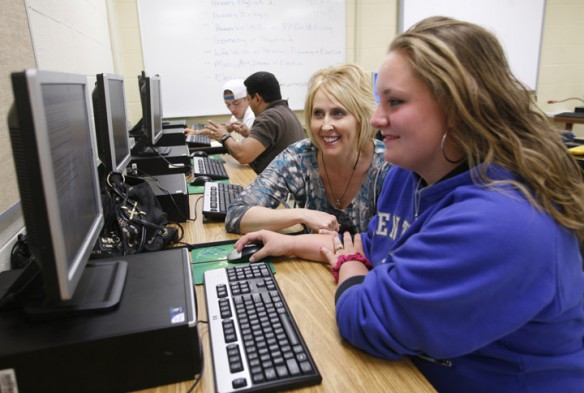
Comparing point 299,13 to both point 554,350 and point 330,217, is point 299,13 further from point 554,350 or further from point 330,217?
point 554,350

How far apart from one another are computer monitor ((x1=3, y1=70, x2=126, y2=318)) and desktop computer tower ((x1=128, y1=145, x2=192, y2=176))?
1225 millimetres

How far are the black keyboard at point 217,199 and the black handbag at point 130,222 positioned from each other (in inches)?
8.8

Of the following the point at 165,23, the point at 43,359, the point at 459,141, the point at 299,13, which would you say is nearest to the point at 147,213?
the point at 43,359

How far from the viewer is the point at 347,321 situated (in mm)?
783

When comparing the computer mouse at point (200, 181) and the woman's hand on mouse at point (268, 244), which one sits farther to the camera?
the computer mouse at point (200, 181)

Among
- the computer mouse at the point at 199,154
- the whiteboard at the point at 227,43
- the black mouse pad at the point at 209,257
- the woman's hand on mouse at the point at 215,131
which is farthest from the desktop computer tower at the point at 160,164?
the whiteboard at the point at 227,43

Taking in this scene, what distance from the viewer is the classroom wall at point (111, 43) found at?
1.02 m

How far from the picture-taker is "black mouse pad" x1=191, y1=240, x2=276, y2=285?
3.58 feet

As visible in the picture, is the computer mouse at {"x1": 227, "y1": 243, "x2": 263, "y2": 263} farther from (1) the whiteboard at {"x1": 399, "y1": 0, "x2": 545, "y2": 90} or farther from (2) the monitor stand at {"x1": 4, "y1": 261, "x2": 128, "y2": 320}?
(1) the whiteboard at {"x1": 399, "y1": 0, "x2": 545, "y2": 90}

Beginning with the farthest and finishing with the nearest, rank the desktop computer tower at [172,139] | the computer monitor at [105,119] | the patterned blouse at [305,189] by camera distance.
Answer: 1. the desktop computer tower at [172,139]
2. the patterned blouse at [305,189]
3. the computer monitor at [105,119]

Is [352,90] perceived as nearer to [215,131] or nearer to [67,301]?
[67,301]

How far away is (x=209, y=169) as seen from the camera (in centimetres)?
233

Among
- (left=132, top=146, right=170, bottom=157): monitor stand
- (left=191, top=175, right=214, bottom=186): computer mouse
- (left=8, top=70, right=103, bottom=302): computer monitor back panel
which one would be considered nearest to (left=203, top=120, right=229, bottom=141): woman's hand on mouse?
(left=132, top=146, right=170, bottom=157): monitor stand

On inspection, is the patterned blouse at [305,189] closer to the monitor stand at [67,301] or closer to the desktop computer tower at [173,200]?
the desktop computer tower at [173,200]
